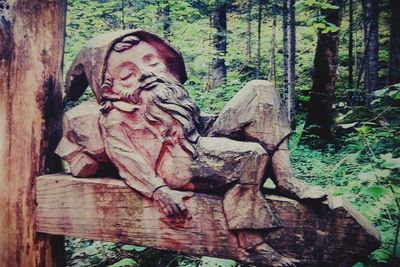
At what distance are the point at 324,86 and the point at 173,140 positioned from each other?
521 centimetres

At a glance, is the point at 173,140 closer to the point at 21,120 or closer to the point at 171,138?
the point at 171,138

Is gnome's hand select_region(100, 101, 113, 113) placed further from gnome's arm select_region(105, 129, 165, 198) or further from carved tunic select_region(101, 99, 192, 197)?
gnome's arm select_region(105, 129, 165, 198)

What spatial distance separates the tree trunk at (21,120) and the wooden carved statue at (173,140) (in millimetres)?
238

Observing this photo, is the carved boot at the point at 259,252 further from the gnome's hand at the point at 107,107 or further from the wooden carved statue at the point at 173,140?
the gnome's hand at the point at 107,107

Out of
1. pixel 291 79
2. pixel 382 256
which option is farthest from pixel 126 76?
pixel 291 79

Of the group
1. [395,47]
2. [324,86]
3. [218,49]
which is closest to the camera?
[324,86]

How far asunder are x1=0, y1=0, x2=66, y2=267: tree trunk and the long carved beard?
2.59 feet

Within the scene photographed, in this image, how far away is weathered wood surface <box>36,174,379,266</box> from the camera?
2.08 m

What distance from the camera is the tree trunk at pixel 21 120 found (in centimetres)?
256

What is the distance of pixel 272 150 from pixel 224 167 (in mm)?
336

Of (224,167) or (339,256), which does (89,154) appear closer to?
(224,167)

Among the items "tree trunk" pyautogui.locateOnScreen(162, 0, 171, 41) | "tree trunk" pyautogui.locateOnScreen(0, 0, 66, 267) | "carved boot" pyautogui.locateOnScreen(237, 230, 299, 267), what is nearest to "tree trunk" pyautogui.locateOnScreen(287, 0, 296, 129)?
"tree trunk" pyautogui.locateOnScreen(162, 0, 171, 41)

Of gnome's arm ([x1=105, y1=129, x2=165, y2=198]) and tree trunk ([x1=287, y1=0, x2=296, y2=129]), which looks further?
tree trunk ([x1=287, y1=0, x2=296, y2=129])

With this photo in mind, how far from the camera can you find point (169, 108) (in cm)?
235
